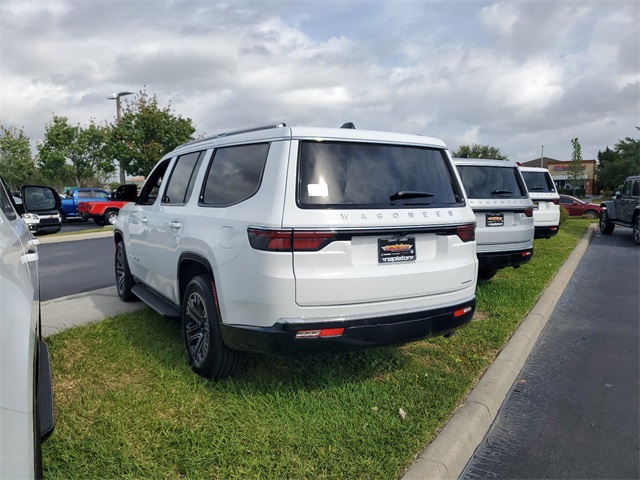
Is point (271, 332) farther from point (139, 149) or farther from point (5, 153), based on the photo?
point (5, 153)

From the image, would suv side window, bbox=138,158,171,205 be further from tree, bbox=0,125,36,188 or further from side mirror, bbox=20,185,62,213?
tree, bbox=0,125,36,188

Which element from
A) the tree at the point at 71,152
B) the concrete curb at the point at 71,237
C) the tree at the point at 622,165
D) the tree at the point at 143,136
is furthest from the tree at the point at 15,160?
the tree at the point at 622,165

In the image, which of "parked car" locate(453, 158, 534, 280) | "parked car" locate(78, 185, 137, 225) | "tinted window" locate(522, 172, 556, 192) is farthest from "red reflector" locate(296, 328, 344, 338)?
"parked car" locate(78, 185, 137, 225)

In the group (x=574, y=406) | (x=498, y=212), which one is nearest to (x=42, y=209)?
(x=574, y=406)

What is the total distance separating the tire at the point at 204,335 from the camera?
12.0 ft

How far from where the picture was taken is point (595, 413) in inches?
150

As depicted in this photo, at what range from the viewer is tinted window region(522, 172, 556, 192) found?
490 inches

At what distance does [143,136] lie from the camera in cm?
2795

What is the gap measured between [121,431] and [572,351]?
169 inches

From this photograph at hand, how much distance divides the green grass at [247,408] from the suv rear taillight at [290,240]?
111 centimetres

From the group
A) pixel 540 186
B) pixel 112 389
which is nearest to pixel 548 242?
pixel 540 186

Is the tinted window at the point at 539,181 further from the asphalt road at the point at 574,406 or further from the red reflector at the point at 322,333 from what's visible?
the red reflector at the point at 322,333

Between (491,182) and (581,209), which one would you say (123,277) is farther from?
(581,209)

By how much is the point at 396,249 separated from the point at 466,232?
732 millimetres
